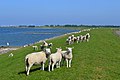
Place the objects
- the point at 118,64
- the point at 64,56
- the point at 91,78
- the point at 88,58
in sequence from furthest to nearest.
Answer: the point at 88,58 < the point at 118,64 < the point at 64,56 < the point at 91,78

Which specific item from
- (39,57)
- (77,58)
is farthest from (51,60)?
(77,58)

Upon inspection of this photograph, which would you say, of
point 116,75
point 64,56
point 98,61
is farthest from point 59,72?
point 98,61

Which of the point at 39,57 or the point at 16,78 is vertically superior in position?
the point at 39,57

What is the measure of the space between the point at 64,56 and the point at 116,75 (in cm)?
406

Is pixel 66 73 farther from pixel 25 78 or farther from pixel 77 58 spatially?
pixel 77 58

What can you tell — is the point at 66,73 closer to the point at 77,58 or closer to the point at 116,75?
the point at 116,75

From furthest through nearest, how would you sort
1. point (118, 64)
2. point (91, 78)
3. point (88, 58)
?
point (88, 58), point (118, 64), point (91, 78)

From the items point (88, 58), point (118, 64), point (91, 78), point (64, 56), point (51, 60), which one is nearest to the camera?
point (91, 78)

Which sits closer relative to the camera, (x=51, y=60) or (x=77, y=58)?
(x=51, y=60)

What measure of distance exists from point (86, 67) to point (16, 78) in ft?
17.3

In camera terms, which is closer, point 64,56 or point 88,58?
point 64,56

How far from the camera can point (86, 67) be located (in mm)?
22953

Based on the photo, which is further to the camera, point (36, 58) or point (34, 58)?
point (36, 58)

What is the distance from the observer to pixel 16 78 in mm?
21359
